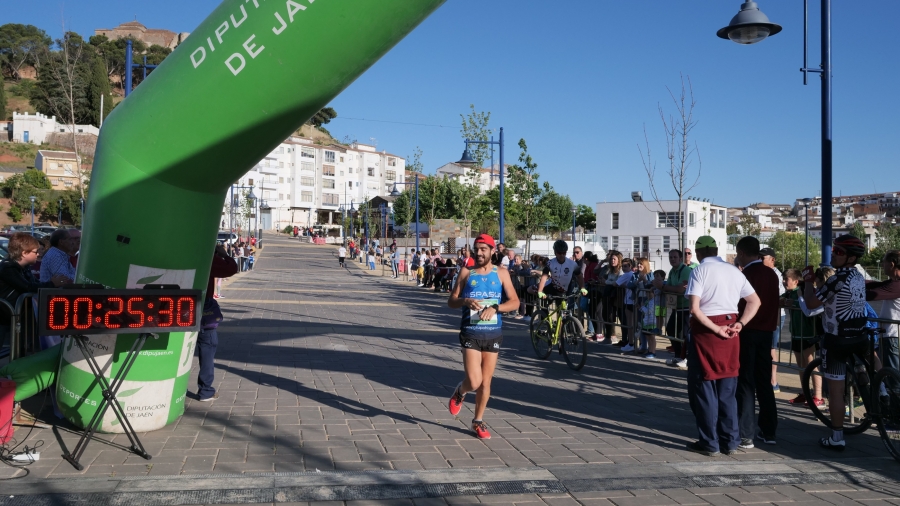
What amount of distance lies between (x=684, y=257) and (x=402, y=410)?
7.13 m

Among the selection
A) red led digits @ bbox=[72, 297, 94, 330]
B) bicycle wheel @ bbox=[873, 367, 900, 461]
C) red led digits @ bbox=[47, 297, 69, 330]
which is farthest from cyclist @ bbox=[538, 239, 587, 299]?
red led digits @ bbox=[47, 297, 69, 330]

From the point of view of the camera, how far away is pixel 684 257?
1309 cm

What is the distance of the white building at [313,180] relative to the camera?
125 metres

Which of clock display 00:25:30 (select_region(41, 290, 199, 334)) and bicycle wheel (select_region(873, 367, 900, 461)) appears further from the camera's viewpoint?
bicycle wheel (select_region(873, 367, 900, 461))

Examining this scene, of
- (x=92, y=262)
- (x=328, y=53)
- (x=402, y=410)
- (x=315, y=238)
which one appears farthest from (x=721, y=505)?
(x=315, y=238)

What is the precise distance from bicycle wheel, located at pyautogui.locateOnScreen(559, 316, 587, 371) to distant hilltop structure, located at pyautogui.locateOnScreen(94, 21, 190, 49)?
178 meters

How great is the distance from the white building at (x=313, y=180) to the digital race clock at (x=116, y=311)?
116473 millimetres

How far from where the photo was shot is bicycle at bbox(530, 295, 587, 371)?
417 inches

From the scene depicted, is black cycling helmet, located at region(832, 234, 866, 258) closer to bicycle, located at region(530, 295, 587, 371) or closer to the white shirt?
the white shirt

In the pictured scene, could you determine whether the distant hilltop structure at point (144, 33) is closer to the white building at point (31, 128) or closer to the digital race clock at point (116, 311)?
the white building at point (31, 128)

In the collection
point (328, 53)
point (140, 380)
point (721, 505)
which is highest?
point (328, 53)

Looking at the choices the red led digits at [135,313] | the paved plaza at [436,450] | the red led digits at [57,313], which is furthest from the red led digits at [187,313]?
the paved plaza at [436,450]

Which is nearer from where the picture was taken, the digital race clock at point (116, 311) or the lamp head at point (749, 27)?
the digital race clock at point (116, 311)

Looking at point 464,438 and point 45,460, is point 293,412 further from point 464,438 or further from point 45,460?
point 45,460
